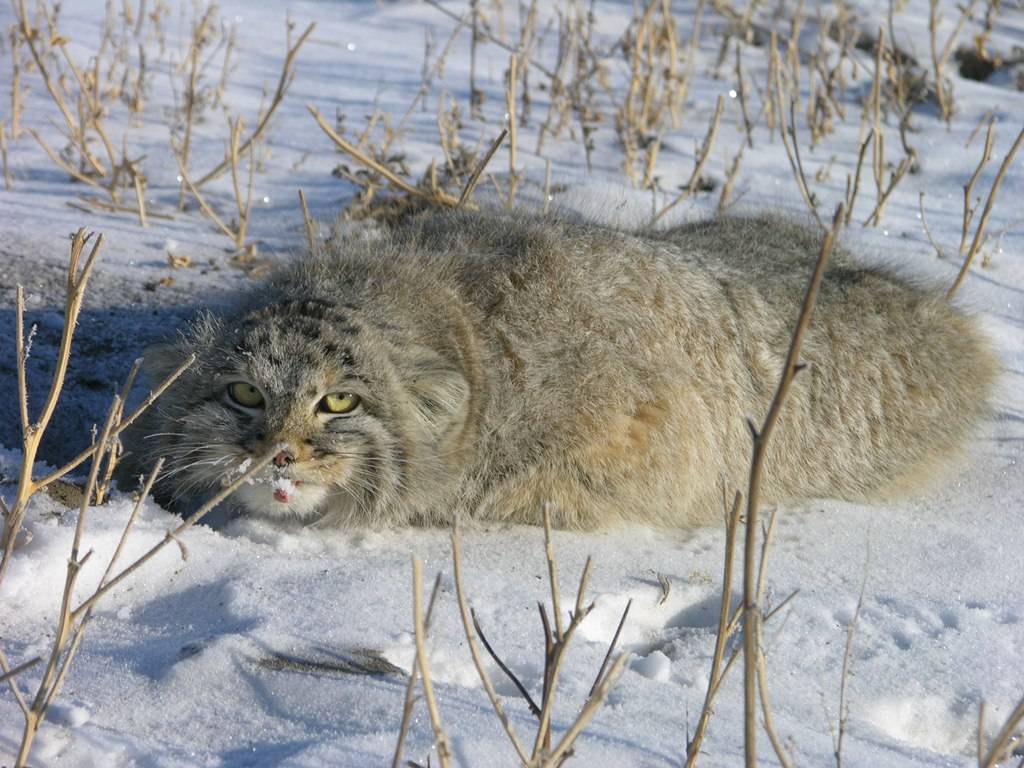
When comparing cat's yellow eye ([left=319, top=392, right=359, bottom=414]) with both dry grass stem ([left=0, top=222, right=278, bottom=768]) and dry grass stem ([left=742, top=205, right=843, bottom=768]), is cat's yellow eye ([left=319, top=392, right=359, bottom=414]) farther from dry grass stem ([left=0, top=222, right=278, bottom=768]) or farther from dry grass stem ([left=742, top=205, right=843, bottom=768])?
dry grass stem ([left=742, top=205, right=843, bottom=768])

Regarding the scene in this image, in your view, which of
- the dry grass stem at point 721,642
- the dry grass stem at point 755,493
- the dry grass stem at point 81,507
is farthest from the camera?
the dry grass stem at point 81,507

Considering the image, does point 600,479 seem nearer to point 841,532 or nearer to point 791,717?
point 841,532

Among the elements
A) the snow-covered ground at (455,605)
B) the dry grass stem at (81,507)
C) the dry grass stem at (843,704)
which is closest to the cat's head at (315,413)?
the snow-covered ground at (455,605)

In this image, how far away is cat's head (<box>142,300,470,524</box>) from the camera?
3.70m

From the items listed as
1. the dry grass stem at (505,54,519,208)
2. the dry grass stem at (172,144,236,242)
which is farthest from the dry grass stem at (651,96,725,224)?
the dry grass stem at (172,144,236,242)

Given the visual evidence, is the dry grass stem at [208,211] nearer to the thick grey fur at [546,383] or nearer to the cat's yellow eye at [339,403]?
the thick grey fur at [546,383]

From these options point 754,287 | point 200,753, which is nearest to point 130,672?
point 200,753

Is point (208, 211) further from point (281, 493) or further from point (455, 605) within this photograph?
point (455, 605)

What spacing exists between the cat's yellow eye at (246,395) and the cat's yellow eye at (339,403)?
21 centimetres

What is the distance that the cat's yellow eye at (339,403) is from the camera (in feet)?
12.4

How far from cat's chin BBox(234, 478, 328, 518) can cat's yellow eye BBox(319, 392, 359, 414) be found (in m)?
0.25

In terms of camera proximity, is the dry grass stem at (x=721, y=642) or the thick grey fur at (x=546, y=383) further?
the thick grey fur at (x=546, y=383)

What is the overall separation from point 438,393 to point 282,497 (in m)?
0.64

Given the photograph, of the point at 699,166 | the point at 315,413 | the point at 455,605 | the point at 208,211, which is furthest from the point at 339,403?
the point at 699,166
